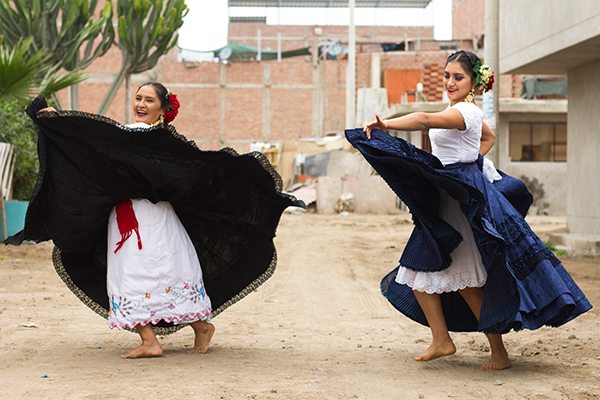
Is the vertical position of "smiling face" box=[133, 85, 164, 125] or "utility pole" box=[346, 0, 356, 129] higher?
"utility pole" box=[346, 0, 356, 129]

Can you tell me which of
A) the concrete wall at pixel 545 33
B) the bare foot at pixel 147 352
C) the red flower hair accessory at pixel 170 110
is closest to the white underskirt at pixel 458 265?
the bare foot at pixel 147 352

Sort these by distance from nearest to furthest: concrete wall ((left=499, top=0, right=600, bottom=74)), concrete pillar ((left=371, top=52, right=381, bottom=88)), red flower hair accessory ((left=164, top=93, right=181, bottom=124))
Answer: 1. red flower hair accessory ((left=164, top=93, right=181, bottom=124))
2. concrete wall ((left=499, top=0, right=600, bottom=74))
3. concrete pillar ((left=371, top=52, right=381, bottom=88))

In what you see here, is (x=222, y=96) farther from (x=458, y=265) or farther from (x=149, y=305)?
(x=458, y=265)

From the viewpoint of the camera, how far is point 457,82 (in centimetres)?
612

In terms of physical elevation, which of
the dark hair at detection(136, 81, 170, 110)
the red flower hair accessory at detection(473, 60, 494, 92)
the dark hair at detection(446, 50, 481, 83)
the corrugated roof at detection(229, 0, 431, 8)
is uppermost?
the corrugated roof at detection(229, 0, 431, 8)

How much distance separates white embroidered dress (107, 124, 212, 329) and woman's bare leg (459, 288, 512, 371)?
5.20ft

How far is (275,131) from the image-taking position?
4775 centimetres

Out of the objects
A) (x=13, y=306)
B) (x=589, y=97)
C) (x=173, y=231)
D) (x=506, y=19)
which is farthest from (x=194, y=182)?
(x=506, y=19)

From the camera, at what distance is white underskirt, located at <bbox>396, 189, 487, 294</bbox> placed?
598 centimetres

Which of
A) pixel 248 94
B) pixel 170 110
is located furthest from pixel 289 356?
pixel 248 94

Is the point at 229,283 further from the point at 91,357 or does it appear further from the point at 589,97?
the point at 589,97

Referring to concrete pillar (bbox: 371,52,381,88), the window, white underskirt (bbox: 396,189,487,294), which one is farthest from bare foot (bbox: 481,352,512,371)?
concrete pillar (bbox: 371,52,381,88)

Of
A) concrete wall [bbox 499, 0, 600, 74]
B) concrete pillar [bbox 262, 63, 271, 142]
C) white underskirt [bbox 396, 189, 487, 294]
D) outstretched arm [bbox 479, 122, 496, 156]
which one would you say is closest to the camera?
white underskirt [bbox 396, 189, 487, 294]

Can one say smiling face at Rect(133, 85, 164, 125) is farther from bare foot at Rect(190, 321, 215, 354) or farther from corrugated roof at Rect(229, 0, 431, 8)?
corrugated roof at Rect(229, 0, 431, 8)
